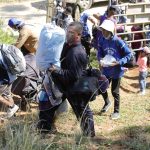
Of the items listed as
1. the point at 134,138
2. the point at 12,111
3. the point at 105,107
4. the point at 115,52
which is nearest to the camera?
the point at 134,138

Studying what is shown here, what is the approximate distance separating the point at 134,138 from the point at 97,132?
64cm

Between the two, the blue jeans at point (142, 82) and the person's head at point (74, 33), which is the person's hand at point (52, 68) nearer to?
the person's head at point (74, 33)

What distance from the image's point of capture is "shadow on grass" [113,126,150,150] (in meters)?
5.29

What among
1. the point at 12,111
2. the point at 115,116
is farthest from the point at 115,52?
the point at 12,111

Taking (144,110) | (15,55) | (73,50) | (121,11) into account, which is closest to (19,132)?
(73,50)

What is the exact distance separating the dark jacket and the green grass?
645 mm

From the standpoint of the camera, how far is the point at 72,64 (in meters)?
5.02

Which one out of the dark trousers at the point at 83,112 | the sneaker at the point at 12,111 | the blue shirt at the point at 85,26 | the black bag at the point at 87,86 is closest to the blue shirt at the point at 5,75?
the sneaker at the point at 12,111

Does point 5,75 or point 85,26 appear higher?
point 85,26

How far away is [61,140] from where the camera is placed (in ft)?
17.3

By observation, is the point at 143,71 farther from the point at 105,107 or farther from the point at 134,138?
the point at 134,138

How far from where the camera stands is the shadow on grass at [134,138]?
5289 millimetres

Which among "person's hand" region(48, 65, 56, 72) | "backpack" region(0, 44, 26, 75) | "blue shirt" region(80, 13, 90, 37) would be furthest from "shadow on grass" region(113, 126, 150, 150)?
"blue shirt" region(80, 13, 90, 37)

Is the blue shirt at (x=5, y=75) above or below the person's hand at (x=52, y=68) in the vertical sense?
below
